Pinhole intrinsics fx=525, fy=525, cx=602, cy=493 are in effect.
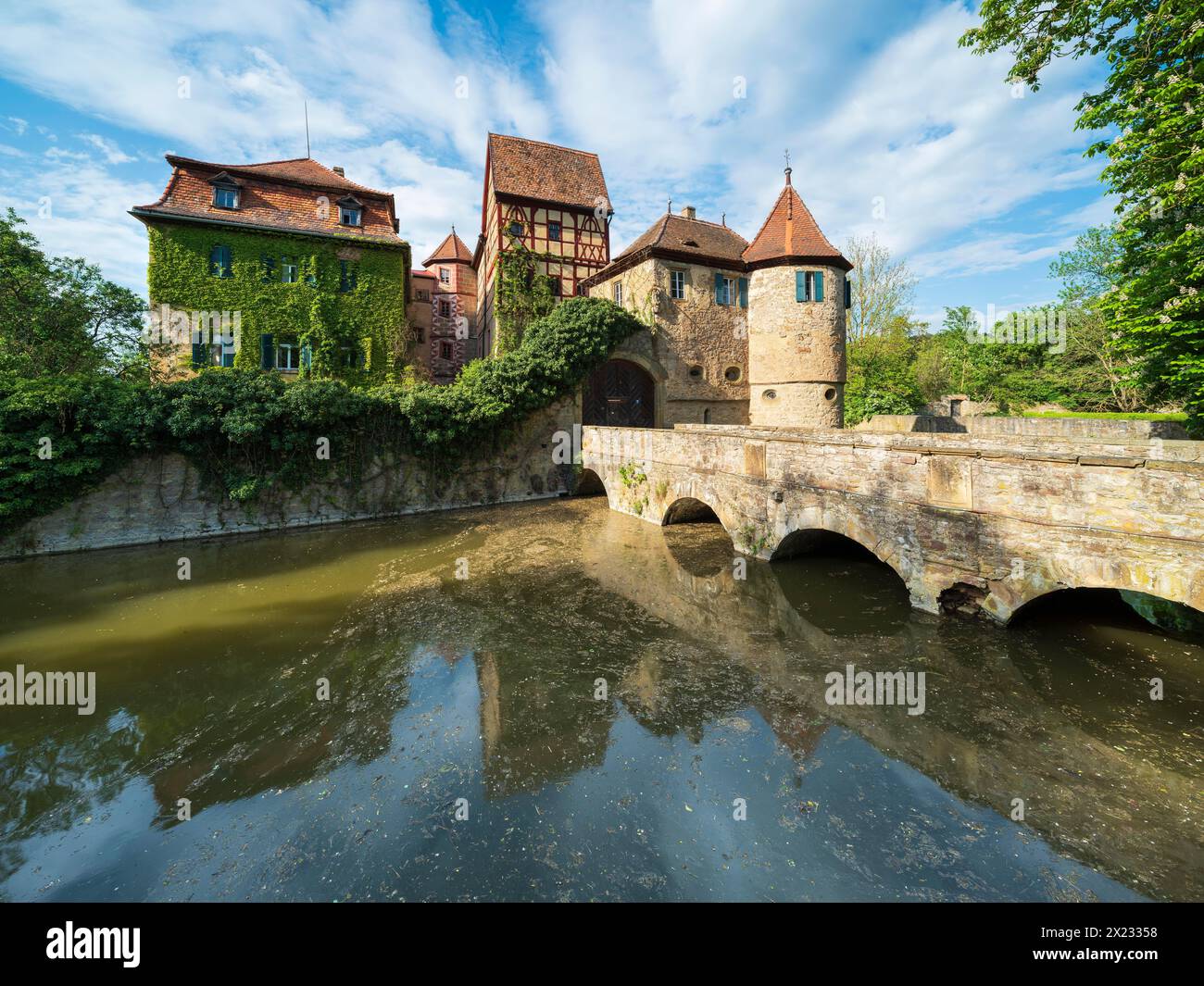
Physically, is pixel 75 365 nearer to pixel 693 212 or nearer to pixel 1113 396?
pixel 693 212

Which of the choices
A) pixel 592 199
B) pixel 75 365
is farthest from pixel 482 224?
pixel 75 365

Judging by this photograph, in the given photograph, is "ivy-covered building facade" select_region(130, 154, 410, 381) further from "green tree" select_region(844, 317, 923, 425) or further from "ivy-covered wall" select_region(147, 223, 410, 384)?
"green tree" select_region(844, 317, 923, 425)

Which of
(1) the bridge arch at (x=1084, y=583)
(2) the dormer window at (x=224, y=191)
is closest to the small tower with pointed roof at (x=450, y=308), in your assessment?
(2) the dormer window at (x=224, y=191)

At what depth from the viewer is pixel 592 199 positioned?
24.9 metres

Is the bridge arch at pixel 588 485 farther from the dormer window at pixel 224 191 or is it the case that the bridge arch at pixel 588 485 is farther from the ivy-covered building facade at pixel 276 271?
the dormer window at pixel 224 191

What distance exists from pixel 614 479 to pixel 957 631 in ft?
36.6

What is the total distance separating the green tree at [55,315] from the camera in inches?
598

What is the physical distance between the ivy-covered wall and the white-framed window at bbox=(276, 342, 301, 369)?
0.24 m

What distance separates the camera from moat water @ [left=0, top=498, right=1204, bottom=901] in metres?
3.66

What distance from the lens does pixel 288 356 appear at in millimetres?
20703

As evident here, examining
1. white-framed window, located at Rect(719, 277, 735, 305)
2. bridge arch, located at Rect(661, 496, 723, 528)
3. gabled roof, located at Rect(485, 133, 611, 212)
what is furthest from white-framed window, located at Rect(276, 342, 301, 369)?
white-framed window, located at Rect(719, 277, 735, 305)

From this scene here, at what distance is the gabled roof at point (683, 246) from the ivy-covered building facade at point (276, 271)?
9280 mm
